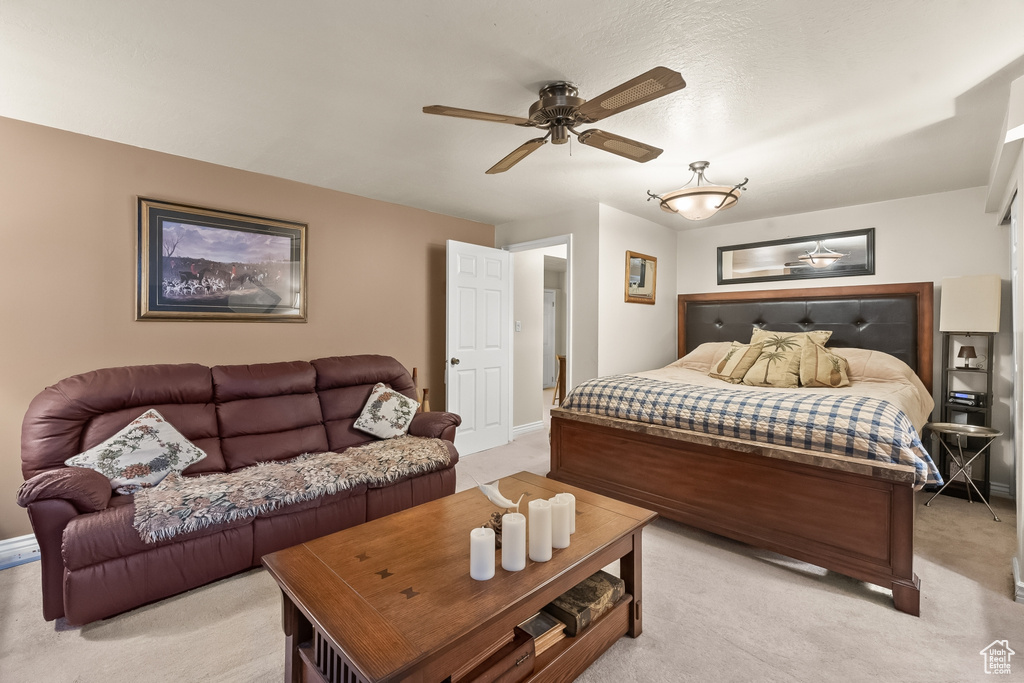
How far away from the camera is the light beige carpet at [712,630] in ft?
5.36

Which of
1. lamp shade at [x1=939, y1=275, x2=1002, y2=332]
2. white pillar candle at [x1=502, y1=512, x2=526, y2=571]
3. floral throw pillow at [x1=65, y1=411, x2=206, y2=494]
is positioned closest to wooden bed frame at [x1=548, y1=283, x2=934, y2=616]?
lamp shade at [x1=939, y1=275, x2=1002, y2=332]

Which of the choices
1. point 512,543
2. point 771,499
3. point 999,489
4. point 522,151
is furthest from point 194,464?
point 999,489

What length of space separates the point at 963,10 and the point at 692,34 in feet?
2.92

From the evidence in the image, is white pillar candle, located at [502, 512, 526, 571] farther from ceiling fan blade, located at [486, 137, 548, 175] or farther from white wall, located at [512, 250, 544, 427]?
white wall, located at [512, 250, 544, 427]

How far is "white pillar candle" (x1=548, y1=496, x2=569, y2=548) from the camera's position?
159 cm

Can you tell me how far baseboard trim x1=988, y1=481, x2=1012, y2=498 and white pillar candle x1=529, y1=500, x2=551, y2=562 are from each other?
12.8 feet

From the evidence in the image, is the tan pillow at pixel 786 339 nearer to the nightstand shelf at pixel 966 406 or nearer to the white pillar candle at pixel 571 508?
the nightstand shelf at pixel 966 406

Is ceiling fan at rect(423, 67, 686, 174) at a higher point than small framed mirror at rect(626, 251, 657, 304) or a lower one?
higher

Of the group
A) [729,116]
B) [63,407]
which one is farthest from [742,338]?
[63,407]

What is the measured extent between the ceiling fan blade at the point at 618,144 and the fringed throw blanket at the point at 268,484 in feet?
6.70

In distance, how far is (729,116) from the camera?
2.39 meters

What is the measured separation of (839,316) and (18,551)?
19.7 ft

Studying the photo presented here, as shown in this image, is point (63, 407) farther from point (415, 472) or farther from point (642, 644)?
point (642, 644)

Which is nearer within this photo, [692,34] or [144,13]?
[144,13]
